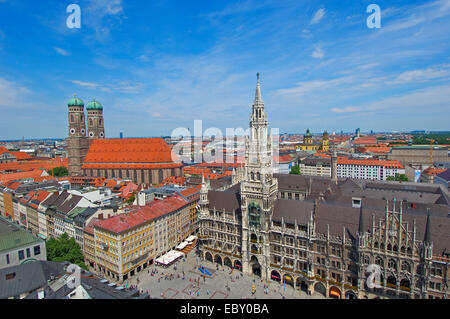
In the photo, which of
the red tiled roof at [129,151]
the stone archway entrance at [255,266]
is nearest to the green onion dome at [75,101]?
the red tiled roof at [129,151]

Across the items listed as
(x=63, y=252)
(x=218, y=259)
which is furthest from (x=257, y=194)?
(x=63, y=252)

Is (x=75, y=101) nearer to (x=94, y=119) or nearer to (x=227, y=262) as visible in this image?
(x=94, y=119)

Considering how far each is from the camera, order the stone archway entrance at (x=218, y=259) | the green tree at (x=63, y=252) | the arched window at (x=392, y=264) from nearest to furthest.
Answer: the arched window at (x=392, y=264) → the green tree at (x=63, y=252) → the stone archway entrance at (x=218, y=259)

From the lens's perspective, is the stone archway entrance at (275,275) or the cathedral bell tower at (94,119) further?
the cathedral bell tower at (94,119)

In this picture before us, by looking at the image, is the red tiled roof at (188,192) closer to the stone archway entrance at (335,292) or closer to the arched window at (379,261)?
the stone archway entrance at (335,292)

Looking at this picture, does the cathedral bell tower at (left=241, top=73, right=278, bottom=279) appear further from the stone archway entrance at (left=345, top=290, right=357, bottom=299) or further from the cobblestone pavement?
the stone archway entrance at (left=345, top=290, right=357, bottom=299)

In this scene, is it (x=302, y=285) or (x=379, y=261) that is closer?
(x=379, y=261)
